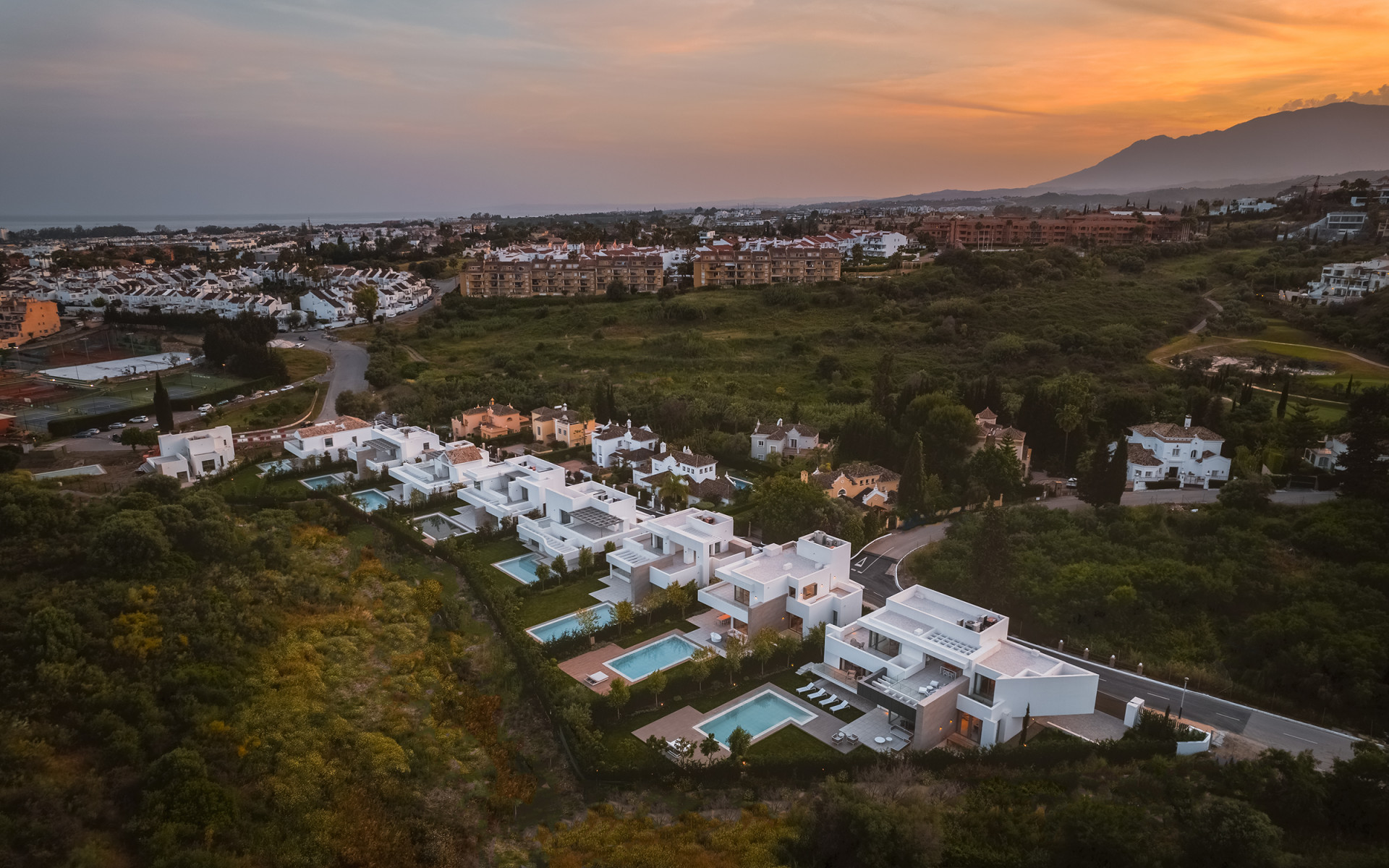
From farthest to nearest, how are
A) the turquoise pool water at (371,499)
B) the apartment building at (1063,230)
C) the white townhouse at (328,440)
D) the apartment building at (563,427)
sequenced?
the apartment building at (1063,230)
the apartment building at (563,427)
the white townhouse at (328,440)
the turquoise pool water at (371,499)

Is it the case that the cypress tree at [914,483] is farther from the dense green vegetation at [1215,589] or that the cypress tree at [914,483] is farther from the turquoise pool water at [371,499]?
the turquoise pool water at [371,499]

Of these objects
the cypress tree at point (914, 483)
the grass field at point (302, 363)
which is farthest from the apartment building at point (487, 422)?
the cypress tree at point (914, 483)

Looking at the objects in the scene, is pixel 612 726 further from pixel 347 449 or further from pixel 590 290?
pixel 590 290

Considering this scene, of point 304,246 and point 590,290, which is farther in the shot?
point 304,246

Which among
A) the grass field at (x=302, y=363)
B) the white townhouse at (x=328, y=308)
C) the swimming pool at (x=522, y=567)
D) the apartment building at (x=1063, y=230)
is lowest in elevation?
the swimming pool at (x=522, y=567)

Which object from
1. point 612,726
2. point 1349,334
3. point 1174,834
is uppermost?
point 1349,334

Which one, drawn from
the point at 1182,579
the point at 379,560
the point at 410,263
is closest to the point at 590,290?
the point at 410,263
